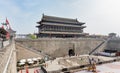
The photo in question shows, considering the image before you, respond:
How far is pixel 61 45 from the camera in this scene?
2819 cm

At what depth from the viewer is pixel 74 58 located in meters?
23.5

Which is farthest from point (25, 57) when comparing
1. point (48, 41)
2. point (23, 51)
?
point (48, 41)

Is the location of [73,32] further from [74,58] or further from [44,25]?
[74,58]

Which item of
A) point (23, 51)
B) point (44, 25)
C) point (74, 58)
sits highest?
point (44, 25)

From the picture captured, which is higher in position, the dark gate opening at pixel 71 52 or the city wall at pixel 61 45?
the city wall at pixel 61 45

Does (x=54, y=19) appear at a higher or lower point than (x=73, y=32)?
higher

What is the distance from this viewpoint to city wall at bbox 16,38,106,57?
25.1m

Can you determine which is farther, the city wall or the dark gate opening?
the dark gate opening

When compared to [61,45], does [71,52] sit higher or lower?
lower

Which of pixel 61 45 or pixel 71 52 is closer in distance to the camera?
pixel 61 45

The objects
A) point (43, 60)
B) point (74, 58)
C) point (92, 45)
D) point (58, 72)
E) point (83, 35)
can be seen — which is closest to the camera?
point (58, 72)

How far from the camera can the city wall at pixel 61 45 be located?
25.1 metres

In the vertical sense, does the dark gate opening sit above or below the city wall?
below

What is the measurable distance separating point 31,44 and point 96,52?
1712 cm
